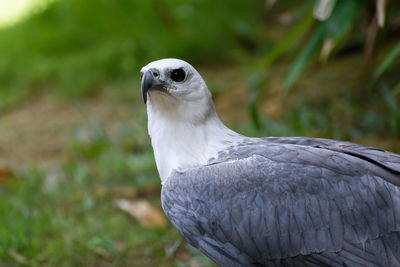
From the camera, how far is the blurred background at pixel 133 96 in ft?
13.4

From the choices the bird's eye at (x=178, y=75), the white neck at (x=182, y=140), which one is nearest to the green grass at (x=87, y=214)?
the white neck at (x=182, y=140)

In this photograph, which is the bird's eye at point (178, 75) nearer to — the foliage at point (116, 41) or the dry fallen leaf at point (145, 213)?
the dry fallen leaf at point (145, 213)

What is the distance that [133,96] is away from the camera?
23.3 feet

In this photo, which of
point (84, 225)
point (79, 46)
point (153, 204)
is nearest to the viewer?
point (84, 225)

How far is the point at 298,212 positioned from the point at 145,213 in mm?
1847

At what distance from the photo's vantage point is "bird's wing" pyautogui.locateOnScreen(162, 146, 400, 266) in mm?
2691

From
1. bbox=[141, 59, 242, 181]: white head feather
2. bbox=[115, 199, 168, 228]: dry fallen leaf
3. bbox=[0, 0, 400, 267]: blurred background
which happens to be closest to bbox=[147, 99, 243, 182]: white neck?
bbox=[141, 59, 242, 181]: white head feather

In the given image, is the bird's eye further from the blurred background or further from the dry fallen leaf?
the dry fallen leaf

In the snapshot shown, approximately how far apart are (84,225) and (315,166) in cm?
219

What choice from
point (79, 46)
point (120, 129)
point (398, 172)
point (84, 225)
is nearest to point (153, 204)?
point (84, 225)

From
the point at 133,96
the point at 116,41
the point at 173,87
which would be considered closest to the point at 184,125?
the point at 173,87

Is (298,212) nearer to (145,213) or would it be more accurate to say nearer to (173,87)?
(173,87)

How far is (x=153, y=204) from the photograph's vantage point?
14.8 ft

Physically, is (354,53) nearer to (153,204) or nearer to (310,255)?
(153,204)
